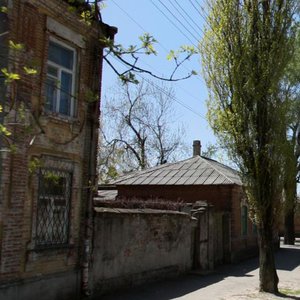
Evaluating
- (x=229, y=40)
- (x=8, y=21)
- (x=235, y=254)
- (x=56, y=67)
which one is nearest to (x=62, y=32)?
(x=56, y=67)

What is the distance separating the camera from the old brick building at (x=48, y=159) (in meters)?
8.96

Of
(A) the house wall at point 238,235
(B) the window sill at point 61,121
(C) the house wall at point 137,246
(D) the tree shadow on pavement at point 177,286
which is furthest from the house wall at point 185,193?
(B) the window sill at point 61,121

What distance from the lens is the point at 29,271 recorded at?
9.34 metres

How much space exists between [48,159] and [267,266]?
20.6 ft

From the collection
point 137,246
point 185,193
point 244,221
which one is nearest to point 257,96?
point 137,246

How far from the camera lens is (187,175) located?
22.5m

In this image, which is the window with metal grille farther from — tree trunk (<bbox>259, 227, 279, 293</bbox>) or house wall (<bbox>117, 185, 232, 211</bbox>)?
house wall (<bbox>117, 185, 232, 211</bbox>)

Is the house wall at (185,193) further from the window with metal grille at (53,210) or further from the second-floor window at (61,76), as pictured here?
the second-floor window at (61,76)

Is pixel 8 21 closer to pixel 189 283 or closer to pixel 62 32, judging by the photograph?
pixel 62 32

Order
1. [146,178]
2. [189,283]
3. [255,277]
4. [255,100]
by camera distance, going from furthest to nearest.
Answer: [146,178] < [255,277] < [189,283] < [255,100]

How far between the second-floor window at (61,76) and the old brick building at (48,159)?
2cm

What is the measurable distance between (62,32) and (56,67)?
2.57 ft

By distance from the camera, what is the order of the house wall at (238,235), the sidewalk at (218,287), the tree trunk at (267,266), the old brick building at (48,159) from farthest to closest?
the house wall at (238,235) < the tree trunk at (267,266) < the sidewalk at (218,287) < the old brick building at (48,159)

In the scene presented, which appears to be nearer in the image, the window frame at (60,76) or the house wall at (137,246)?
the window frame at (60,76)
